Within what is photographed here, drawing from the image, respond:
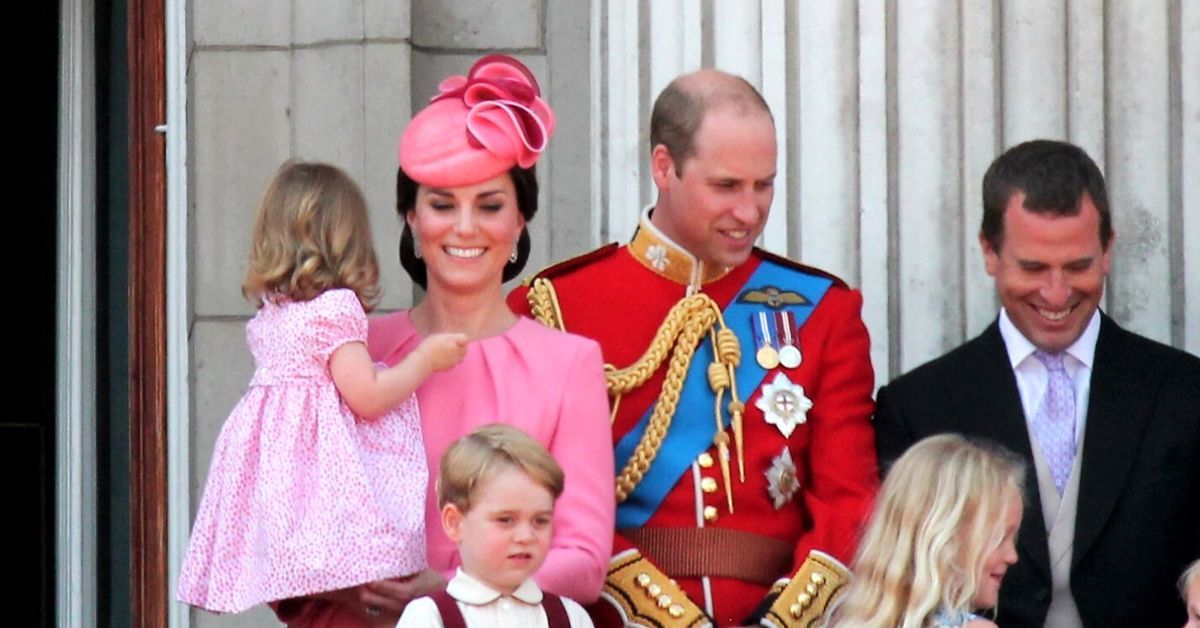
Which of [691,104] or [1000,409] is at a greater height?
[691,104]

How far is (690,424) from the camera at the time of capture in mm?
5809

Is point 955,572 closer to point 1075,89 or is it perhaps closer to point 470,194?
point 470,194

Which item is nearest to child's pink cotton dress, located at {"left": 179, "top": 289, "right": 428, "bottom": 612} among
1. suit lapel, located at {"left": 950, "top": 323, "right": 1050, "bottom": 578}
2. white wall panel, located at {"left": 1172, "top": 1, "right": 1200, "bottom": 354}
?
suit lapel, located at {"left": 950, "top": 323, "right": 1050, "bottom": 578}

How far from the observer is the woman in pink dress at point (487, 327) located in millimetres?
5492

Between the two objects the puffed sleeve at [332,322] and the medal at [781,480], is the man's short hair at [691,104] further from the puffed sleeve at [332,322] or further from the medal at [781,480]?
the puffed sleeve at [332,322]

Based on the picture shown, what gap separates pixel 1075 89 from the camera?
6891mm

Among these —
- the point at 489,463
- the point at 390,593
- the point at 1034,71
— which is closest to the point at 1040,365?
the point at 1034,71

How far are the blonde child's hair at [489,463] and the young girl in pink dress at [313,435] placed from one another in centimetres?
20

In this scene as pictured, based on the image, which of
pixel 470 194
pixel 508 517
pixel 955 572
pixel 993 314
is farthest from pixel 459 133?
pixel 993 314

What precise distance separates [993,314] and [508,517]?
200cm

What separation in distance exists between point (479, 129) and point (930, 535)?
1.14 m

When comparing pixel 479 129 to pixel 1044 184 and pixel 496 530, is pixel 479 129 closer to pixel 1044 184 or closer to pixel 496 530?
pixel 496 530

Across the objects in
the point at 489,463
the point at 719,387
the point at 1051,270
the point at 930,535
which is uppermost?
the point at 1051,270

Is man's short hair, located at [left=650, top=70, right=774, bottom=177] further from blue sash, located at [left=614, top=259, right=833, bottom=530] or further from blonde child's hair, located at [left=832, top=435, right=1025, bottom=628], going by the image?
blonde child's hair, located at [left=832, top=435, right=1025, bottom=628]
